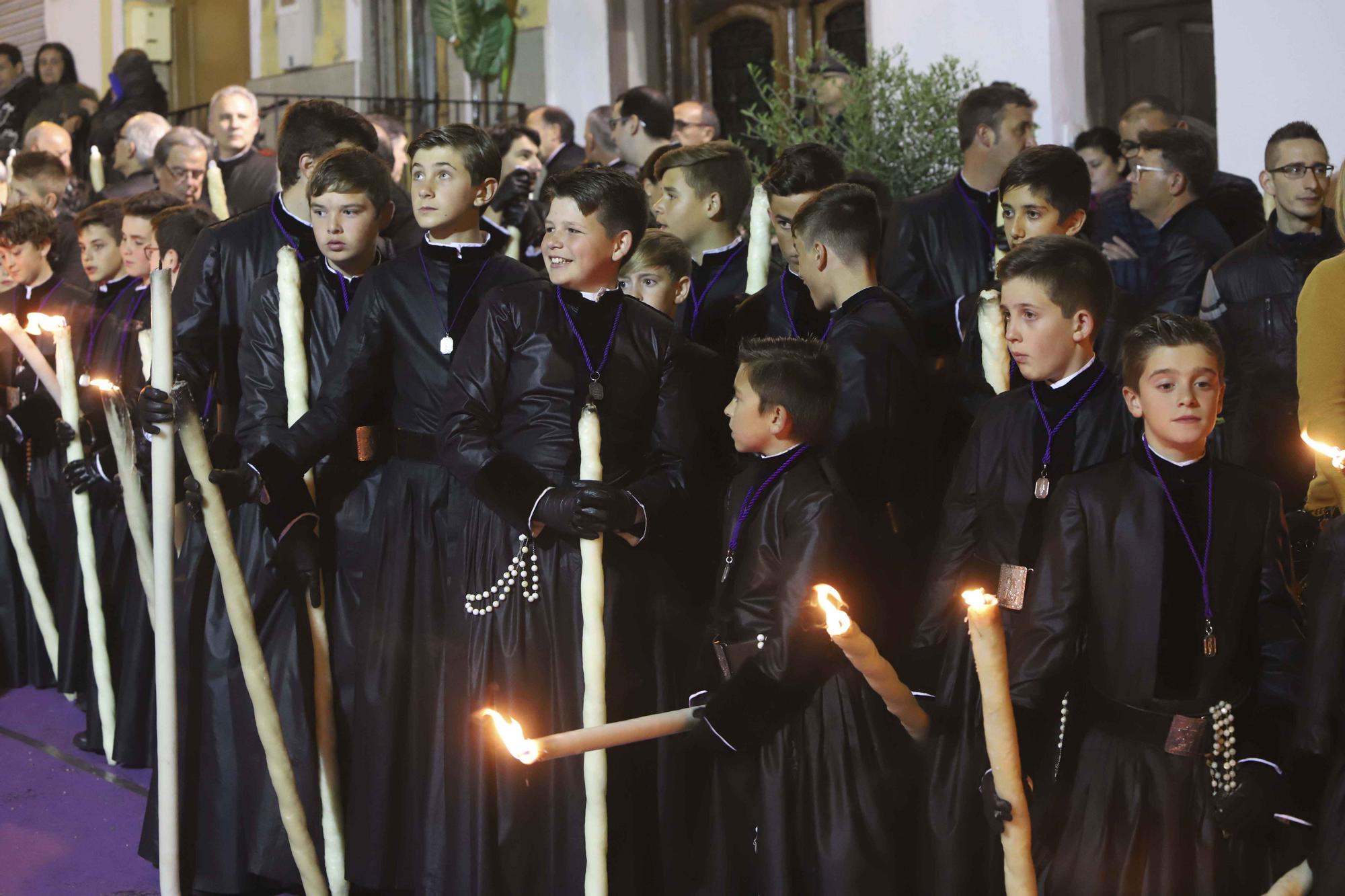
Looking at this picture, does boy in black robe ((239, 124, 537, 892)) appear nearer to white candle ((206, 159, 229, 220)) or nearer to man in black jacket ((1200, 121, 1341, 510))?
white candle ((206, 159, 229, 220))

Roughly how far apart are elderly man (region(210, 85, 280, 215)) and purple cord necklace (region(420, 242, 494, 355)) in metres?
4.01

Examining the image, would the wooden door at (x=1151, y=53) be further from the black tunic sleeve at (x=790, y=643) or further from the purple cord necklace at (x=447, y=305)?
the black tunic sleeve at (x=790, y=643)

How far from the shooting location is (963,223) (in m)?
5.77

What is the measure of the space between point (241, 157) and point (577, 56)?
6.05 meters

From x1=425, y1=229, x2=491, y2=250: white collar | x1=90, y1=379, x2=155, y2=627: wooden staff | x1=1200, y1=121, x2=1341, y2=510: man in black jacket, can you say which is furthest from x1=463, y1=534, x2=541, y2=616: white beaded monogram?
x1=1200, y1=121, x2=1341, y2=510: man in black jacket

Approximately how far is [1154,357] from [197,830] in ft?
9.90

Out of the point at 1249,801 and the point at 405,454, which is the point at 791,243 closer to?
the point at 405,454

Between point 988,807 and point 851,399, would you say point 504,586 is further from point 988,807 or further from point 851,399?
point 988,807

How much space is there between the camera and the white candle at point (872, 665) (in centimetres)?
299

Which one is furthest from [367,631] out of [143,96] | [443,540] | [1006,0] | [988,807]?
[143,96]

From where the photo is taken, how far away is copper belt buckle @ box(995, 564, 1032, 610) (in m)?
3.57

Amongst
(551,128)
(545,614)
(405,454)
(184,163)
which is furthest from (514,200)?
(545,614)

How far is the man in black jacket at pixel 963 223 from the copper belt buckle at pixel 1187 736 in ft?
8.43

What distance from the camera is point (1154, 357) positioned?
10.8 feet
